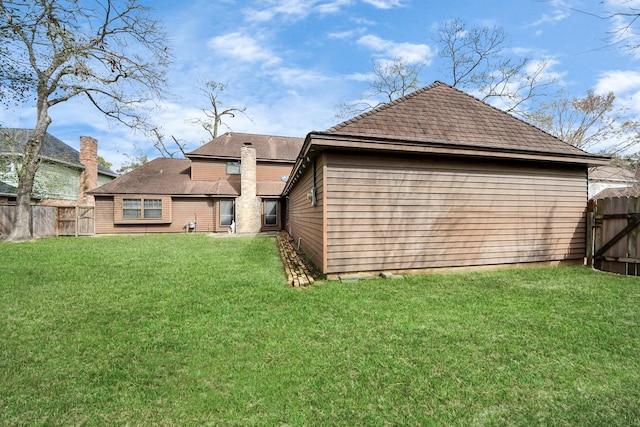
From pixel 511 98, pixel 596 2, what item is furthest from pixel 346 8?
pixel 511 98

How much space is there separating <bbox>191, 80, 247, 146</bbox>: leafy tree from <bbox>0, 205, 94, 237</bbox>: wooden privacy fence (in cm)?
1480

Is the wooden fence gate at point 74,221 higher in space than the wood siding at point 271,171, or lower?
lower

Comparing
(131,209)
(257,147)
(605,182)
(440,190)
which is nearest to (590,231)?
(440,190)

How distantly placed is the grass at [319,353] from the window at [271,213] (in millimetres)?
12600

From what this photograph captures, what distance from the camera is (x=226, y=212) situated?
1750cm

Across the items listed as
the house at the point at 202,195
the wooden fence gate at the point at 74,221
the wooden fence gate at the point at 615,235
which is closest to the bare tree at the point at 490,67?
the house at the point at 202,195

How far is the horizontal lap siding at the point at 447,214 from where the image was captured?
5.48 meters

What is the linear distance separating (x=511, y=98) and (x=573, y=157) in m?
14.5

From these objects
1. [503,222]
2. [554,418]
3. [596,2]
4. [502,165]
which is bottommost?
[554,418]

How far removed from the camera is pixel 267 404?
2014mm

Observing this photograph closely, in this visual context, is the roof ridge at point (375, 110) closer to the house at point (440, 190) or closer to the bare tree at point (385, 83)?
the house at point (440, 190)

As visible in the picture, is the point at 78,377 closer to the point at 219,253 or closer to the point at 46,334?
the point at 46,334

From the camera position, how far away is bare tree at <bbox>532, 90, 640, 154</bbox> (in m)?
15.5

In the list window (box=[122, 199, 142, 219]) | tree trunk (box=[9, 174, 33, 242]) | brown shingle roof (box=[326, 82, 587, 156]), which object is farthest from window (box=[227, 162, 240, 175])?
A: brown shingle roof (box=[326, 82, 587, 156])
